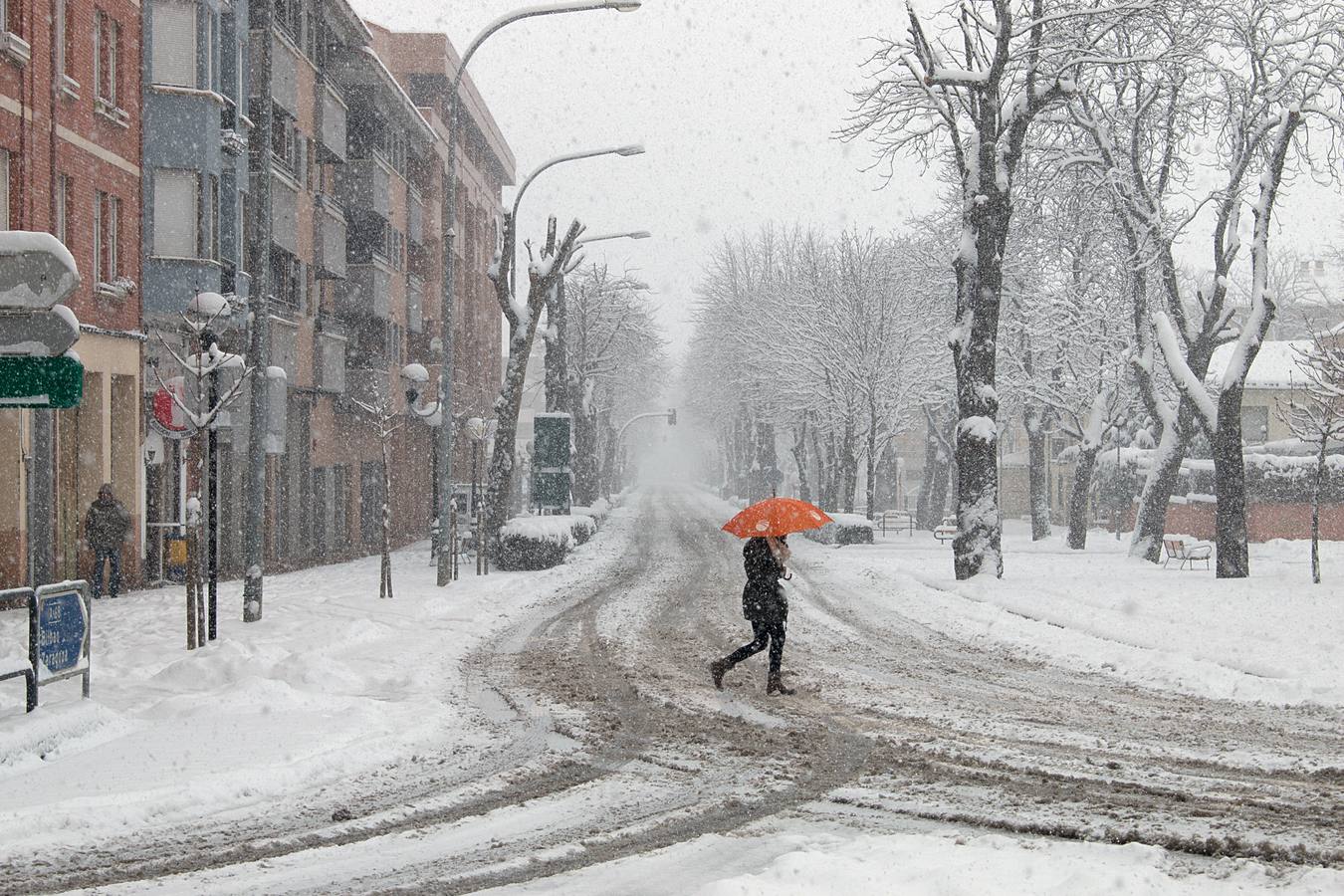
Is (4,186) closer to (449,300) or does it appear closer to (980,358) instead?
(449,300)

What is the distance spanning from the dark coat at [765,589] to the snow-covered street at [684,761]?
28.8 inches

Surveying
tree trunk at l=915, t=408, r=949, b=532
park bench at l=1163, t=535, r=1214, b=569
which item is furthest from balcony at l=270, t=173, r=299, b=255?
tree trunk at l=915, t=408, r=949, b=532

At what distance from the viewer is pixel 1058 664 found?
13.8 meters

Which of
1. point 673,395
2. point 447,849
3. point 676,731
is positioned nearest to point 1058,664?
point 676,731

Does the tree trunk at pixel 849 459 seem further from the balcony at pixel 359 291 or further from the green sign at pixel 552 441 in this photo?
the balcony at pixel 359 291

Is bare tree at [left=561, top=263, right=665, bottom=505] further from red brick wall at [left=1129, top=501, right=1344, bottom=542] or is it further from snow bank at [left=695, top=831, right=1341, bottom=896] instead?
snow bank at [left=695, top=831, right=1341, bottom=896]

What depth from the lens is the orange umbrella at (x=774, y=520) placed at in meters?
11.7

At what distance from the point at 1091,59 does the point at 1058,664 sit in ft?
37.3

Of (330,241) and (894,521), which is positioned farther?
(894,521)

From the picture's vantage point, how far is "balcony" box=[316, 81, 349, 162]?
34.3 m

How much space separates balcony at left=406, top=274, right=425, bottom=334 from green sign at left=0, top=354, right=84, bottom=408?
3685 cm

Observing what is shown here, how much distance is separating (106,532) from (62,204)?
503cm

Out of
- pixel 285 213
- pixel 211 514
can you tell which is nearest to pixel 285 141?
pixel 285 213

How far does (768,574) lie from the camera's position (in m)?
11.8
